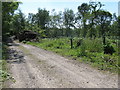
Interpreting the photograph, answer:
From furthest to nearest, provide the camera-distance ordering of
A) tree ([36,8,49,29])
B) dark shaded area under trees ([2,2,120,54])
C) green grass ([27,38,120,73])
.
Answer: tree ([36,8,49,29])
dark shaded area under trees ([2,2,120,54])
green grass ([27,38,120,73])

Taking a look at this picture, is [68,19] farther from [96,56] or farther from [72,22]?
[96,56]

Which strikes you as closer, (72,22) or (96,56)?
(96,56)

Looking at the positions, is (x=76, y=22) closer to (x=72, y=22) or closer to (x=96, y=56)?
(x=72, y=22)

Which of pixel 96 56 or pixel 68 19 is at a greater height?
pixel 68 19

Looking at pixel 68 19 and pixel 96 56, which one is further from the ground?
pixel 68 19

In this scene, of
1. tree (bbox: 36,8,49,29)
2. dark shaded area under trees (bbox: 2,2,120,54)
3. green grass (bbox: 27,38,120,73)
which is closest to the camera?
green grass (bbox: 27,38,120,73)

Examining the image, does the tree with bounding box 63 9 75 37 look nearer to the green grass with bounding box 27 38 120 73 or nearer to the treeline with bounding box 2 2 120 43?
the treeline with bounding box 2 2 120 43

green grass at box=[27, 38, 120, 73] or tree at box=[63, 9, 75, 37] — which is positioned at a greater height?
tree at box=[63, 9, 75, 37]

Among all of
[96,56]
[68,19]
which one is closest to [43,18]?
[68,19]

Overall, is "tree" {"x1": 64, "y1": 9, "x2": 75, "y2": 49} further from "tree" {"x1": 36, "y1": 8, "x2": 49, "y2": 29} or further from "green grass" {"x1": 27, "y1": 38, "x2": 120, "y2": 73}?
"green grass" {"x1": 27, "y1": 38, "x2": 120, "y2": 73}

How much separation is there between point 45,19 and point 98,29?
32819 mm

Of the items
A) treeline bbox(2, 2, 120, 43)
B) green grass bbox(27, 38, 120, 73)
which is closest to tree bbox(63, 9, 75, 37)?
treeline bbox(2, 2, 120, 43)

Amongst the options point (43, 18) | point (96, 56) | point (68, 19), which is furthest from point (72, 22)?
point (96, 56)

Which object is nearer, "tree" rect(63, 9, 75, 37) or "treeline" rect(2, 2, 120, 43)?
"treeline" rect(2, 2, 120, 43)
